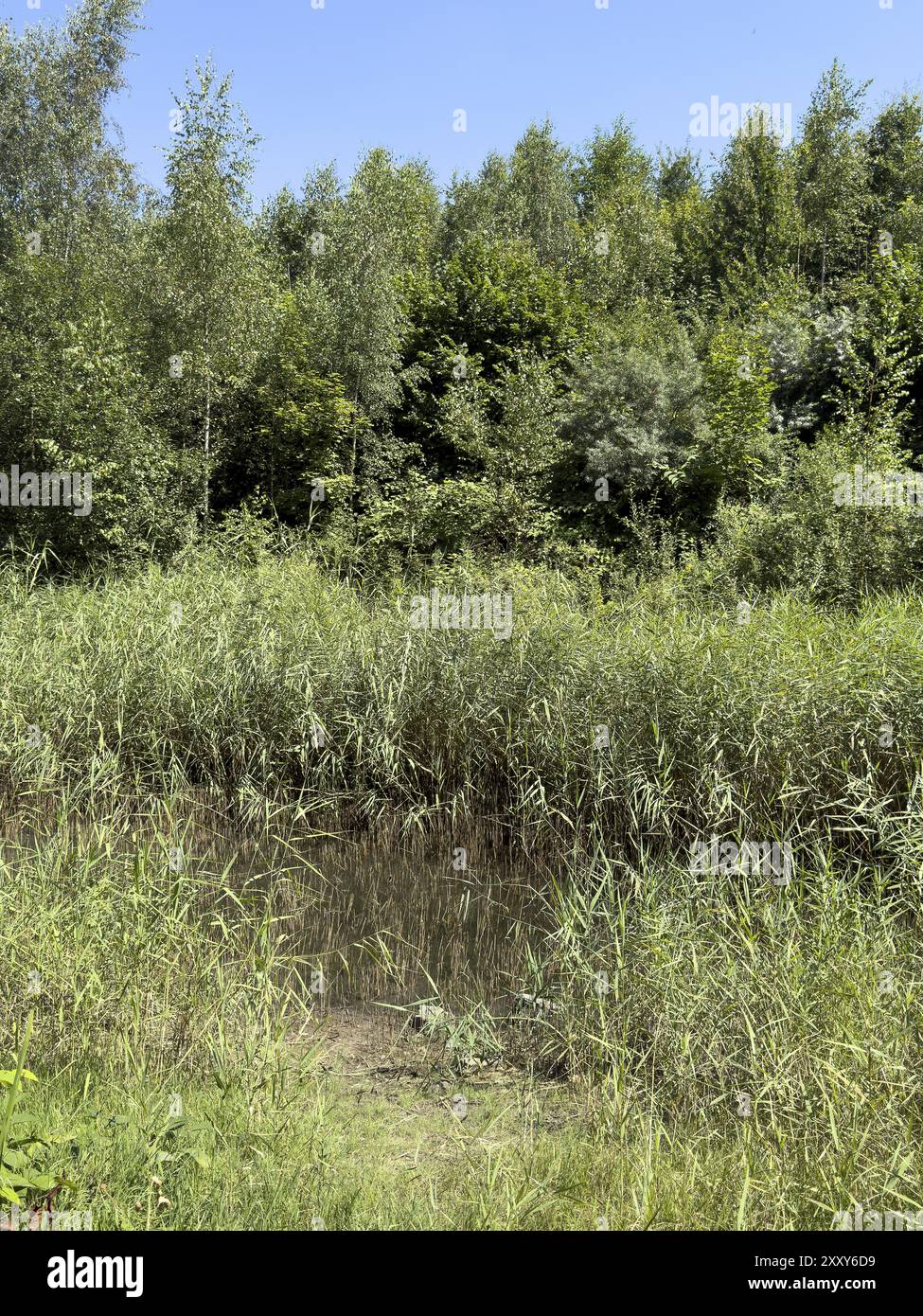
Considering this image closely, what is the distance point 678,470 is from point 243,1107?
1350cm

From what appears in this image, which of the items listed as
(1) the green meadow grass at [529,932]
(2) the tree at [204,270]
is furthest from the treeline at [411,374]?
(1) the green meadow grass at [529,932]

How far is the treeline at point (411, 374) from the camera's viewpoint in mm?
13844

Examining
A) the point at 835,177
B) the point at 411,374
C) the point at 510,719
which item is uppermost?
the point at 835,177

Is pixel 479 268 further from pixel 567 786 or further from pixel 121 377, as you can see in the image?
pixel 567 786

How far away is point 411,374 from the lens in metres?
19.0

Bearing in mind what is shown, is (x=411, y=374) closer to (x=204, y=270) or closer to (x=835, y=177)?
(x=204, y=270)

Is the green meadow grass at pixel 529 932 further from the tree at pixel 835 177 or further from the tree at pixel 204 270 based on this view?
the tree at pixel 835 177

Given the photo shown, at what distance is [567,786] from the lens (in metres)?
6.86

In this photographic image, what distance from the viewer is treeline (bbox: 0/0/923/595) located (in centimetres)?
1384

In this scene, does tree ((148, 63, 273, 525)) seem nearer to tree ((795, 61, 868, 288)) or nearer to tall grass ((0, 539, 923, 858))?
tall grass ((0, 539, 923, 858))

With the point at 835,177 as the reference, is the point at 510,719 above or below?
below

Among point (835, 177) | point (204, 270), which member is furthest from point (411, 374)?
point (835, 177)

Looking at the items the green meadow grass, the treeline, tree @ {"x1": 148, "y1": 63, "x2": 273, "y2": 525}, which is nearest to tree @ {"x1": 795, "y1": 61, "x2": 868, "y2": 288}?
the treeline
